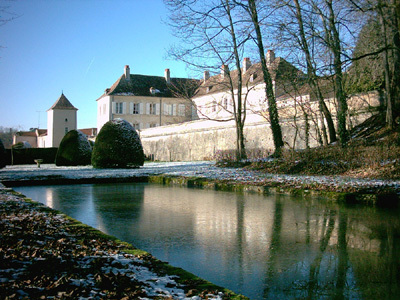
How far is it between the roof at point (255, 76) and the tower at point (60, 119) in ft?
88.1

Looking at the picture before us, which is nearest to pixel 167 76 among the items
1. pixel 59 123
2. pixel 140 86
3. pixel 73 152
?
pixel 140 86

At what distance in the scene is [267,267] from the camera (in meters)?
3.97

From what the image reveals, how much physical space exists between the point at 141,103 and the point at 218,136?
24114 millimetres

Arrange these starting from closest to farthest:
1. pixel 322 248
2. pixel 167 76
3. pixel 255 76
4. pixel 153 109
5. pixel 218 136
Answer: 1. pixel 322 248
2. pixel 255 76
3. pixel 218 136
4. pixel 153 109
5. pixel 167 76

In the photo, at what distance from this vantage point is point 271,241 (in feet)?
16.8

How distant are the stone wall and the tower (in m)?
28.9

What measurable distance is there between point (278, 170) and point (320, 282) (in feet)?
38.7

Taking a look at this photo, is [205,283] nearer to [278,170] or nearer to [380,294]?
[380,294]

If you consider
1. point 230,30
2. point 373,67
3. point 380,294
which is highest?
point 230,30

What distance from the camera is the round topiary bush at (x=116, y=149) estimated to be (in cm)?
2153

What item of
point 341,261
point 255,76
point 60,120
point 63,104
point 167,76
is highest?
point 167,76

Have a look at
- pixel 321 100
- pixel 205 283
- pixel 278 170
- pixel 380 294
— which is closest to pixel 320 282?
pixel 380 294

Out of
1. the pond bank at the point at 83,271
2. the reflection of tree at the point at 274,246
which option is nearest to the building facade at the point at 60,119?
the reflection of tree at the point at 274,246

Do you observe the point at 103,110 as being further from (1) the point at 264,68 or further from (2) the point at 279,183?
(2) the point at 279,183
